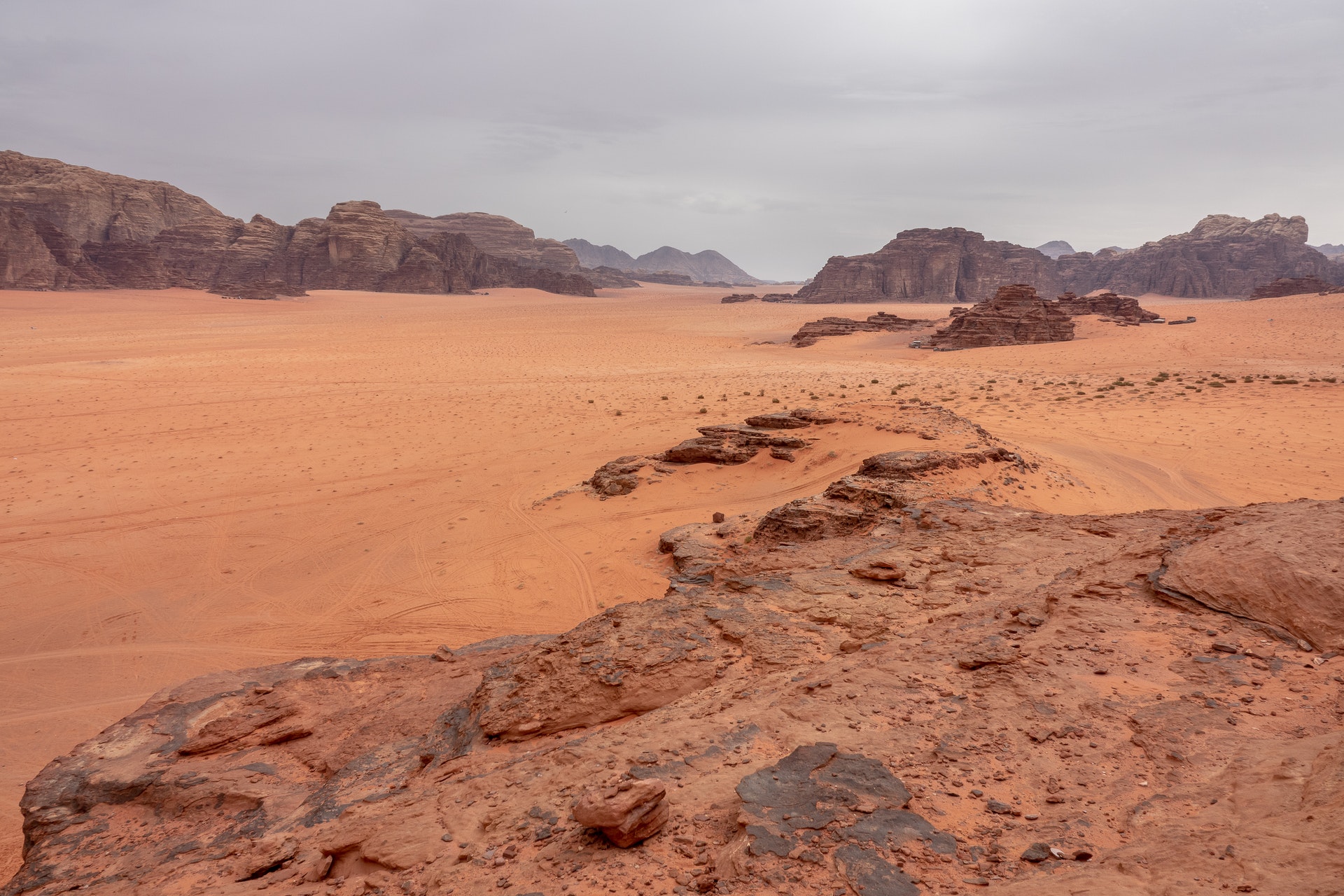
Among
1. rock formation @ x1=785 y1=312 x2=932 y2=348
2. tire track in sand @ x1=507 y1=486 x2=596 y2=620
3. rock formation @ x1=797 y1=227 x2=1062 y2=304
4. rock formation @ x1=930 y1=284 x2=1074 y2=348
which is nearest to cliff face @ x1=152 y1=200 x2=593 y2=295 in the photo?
rock formation @ x1=797 y1=227 x2=1062 y2=304

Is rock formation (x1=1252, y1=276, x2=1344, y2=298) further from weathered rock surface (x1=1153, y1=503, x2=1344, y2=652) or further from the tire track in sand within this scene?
the tire track in sand

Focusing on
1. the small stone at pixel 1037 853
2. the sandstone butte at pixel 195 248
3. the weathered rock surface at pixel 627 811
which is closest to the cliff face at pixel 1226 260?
the sandstone butte at pixel 195 248

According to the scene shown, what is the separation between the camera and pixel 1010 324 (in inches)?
1357

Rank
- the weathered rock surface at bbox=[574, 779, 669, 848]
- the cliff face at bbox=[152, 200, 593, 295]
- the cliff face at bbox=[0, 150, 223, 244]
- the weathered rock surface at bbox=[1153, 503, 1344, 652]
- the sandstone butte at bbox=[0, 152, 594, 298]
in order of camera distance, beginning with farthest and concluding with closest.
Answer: the cliff face at bbox=[152, 200, 593, 295], the cliff face at bbox=[0, 150, 223, 244], the sandstone butte at bbox=[0, 152, 594, 298], the weathered rock surface at bbox=[1153, 503, 1344, 652], the weathered rock surface at bbox=[574, 779, 669, 848]

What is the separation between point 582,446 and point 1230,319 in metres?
40.1

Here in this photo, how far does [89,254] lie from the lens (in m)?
67.2

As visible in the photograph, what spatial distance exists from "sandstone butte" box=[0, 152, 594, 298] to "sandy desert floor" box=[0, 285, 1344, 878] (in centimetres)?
4098

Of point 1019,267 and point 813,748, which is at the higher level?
point 1019,267

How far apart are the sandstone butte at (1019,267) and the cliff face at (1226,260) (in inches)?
3.4

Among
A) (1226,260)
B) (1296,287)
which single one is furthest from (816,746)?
(1226,260)

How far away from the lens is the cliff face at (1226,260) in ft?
251

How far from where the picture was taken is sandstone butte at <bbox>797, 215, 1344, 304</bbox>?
76.9 meters

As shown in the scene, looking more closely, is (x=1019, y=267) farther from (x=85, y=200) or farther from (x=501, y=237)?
(x=85, y=200)

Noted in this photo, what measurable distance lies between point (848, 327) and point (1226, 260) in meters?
66.7
